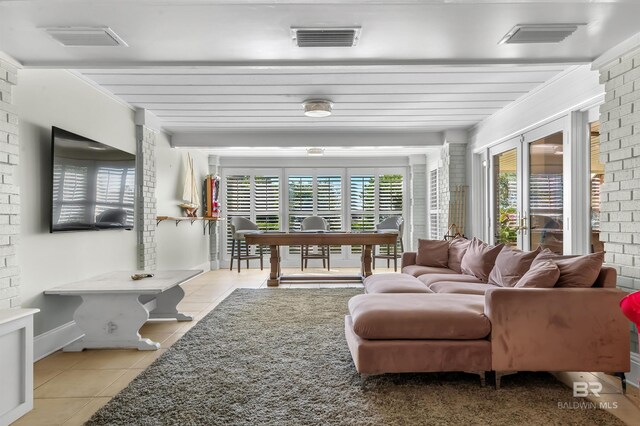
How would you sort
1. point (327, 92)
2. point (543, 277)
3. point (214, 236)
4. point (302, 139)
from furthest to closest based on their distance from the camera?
point (214, 236), point (302, 139), point (327, 92), point (543, 277)

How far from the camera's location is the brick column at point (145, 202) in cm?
519

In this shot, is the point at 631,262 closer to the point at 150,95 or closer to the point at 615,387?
the point at 615,387

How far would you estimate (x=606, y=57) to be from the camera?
120 inches

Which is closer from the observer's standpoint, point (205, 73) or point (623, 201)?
point (623, 201)

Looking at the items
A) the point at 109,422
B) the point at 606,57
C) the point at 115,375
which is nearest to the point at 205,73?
the point at 115,375

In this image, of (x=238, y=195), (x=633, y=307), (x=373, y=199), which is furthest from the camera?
(x=373, y=199)

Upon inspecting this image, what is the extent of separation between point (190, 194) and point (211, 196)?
0.89m

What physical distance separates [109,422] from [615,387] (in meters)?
2.87

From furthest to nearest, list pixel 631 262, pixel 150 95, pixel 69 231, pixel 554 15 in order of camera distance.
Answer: pixel 150 95 → pixel 69 231 → pixel 631 262 → pixel 554 15

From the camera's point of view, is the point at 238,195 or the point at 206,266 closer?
the point at 206,266

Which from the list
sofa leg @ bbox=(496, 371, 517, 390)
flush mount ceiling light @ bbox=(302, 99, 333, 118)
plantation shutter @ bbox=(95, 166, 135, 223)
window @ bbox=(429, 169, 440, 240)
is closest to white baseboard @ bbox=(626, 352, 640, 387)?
sofa leg @ bbox=(496, 371, 517, 390)

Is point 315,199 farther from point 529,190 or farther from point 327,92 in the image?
point 529,190

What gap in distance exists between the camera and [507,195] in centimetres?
525

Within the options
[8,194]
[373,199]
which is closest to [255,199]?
[373,199]
